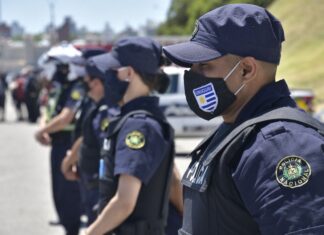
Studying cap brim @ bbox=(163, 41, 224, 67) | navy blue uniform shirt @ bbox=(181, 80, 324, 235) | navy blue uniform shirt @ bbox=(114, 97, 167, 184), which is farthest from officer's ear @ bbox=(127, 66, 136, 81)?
navy blue uniform shirt @ bbox=(181, 80, 324, 235)

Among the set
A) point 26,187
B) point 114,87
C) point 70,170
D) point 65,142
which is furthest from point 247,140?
point 26,187

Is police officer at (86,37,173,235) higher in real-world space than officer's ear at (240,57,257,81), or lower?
lower

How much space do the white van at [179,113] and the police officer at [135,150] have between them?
34.2ft

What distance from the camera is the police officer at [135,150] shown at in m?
3.15

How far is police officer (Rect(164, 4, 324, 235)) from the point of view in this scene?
1.72 meters

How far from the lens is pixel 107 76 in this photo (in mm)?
3760

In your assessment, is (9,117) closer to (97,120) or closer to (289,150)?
(97,120)

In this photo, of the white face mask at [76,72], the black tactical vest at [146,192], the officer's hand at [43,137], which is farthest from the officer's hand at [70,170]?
the black tactical vest at [146,192]

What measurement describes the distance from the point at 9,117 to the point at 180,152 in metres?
14.6

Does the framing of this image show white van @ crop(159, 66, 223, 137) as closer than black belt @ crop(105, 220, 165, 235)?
No

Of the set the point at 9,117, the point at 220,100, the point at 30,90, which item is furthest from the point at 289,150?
the point at 9,117

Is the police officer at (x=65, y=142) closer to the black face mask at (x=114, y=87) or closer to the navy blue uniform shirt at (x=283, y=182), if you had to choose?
the black face mask at (x=114, y=87)

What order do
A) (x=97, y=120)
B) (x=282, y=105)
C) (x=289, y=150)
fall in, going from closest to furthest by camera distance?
(x=289, y=150), (x=282, y=105), (x=97, y=120)

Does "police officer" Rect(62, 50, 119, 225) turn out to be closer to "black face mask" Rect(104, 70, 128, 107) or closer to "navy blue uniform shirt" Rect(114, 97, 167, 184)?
"black face mask" Rect(104, 70, 128, 107)
